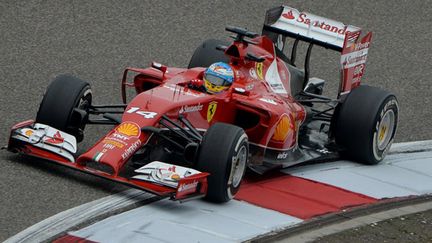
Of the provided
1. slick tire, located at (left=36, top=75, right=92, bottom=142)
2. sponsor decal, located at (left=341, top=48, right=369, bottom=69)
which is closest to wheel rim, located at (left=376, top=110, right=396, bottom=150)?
sponsor decal, located at (left=341, top=48, right=369, bottom=69)

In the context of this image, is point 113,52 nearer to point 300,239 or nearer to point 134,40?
point 134,40

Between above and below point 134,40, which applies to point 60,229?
below

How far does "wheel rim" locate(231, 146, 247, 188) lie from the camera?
10.2 meters

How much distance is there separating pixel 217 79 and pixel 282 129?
0.80 metres

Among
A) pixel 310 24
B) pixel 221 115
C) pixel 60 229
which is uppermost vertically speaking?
pixel 310 24

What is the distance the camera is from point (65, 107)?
10680mm

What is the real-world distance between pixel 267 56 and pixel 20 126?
9.15 feet

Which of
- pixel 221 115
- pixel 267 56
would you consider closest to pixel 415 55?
pixel 267 56

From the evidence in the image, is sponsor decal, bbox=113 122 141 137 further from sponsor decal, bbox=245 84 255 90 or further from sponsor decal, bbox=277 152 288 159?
sponsor decal, bbox=277 152 288 159

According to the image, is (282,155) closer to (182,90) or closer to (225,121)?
(225,121)

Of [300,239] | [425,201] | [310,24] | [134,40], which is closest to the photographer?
[300,239]

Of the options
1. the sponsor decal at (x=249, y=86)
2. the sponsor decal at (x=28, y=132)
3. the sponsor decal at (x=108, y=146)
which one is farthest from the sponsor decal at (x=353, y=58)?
the sponsor decal at (x=28, y=132)

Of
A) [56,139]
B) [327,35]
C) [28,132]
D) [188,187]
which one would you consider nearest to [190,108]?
[188,187]

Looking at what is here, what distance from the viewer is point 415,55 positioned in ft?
54.1
